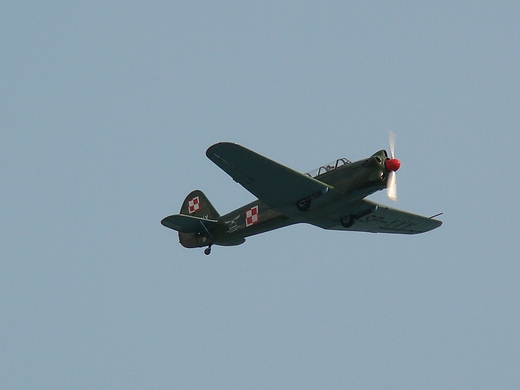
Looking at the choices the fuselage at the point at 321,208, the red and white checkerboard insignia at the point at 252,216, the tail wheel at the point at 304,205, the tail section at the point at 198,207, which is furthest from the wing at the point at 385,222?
the tail section at the point at 198,207

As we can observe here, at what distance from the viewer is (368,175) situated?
21.2 m

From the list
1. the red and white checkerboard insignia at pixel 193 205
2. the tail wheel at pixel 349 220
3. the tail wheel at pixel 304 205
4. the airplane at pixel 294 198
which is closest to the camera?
the airplane at pixel 294 198

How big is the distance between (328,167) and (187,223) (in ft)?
16.3

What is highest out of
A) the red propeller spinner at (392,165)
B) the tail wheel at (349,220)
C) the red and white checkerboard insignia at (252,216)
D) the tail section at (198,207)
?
the tail section at (198,207)

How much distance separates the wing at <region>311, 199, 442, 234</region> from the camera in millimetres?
23344

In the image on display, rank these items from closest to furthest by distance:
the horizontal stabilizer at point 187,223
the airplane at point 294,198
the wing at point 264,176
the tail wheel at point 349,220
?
1. the wing at point 264,176
2. the airplane at point 294,198
3. the tail wheel at point 349,220
4. the horizontal stabilizer at point 187,223

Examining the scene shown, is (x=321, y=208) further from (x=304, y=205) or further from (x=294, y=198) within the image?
(x=294, y=198)

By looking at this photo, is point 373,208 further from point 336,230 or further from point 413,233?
point 413,233

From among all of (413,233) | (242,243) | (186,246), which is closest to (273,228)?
(242,243)

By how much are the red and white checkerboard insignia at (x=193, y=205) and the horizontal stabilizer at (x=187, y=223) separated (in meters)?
1.62

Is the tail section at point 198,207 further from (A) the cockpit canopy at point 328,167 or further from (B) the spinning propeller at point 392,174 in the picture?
(B) the spinning propeller at point 392,174

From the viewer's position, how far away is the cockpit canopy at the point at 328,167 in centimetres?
2166

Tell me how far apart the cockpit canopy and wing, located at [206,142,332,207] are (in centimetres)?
63

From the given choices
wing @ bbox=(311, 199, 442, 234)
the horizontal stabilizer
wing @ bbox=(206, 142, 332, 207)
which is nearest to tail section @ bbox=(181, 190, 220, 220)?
the horizontal stabilizer
